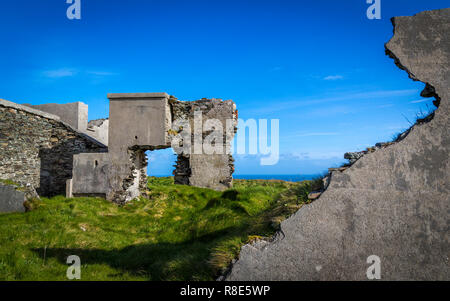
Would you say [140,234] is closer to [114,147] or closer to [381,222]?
[114,147]

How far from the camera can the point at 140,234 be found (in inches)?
303

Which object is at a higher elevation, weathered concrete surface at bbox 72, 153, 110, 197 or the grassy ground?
weathered concrete surface at bbox 72, 153, 110, 197

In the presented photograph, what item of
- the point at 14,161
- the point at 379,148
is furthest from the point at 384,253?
the point at 14,161

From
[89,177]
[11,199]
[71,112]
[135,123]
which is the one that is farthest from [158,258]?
[71,112]

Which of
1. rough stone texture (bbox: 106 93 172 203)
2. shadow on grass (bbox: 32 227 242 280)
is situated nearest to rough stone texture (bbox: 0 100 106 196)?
rough stone texture (bbox: 106 93 172 203)

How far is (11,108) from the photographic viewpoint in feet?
39.0

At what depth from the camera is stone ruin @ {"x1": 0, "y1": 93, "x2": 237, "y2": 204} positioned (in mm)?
Answer: 10508

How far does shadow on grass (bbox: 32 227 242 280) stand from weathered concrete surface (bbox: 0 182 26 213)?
A: 11.0ft

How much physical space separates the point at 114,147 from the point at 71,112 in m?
5.78

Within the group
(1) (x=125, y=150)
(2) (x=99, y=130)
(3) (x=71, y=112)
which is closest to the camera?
(1) (x=125, y=150)

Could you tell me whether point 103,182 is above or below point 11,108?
below

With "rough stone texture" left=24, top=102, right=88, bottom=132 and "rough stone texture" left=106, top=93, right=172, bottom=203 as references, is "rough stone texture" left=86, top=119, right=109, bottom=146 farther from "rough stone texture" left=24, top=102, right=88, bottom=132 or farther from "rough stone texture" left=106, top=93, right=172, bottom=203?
"rough stone texture" left=106, top=93, right=172, bottom=203

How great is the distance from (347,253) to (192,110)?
1090cm
